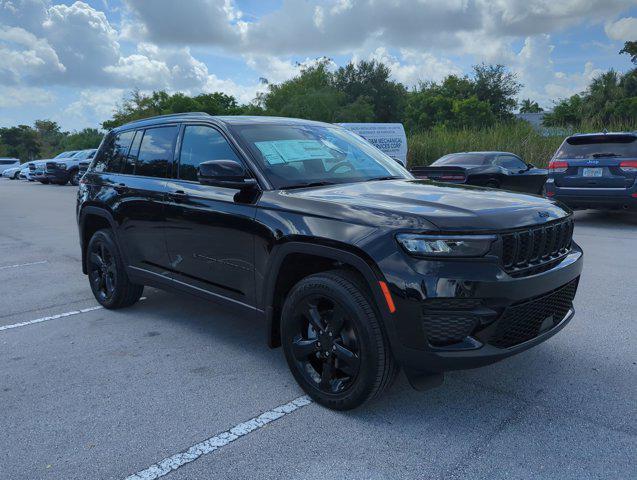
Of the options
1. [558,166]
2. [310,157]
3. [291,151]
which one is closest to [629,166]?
[558,166]

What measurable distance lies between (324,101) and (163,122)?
1907 inches

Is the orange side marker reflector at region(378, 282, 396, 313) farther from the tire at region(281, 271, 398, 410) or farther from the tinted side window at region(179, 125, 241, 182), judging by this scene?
the tinted side window at region(179, 125, 241, 182)

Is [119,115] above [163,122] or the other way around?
above

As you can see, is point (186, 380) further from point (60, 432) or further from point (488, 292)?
point (488, 292)

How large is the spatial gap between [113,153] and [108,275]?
45.9 inches

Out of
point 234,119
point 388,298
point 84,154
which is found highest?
point 234,119

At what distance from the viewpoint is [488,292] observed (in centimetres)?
266

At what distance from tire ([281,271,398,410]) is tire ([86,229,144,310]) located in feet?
7.49

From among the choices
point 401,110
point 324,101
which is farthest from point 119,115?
point 401,110

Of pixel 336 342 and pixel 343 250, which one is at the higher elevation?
pixel 343 250

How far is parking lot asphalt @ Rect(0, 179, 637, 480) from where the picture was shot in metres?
2.62

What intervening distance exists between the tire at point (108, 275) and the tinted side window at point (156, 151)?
80 centimetres

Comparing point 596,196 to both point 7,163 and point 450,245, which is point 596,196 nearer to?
point 450,245

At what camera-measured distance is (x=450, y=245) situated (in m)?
2.68
